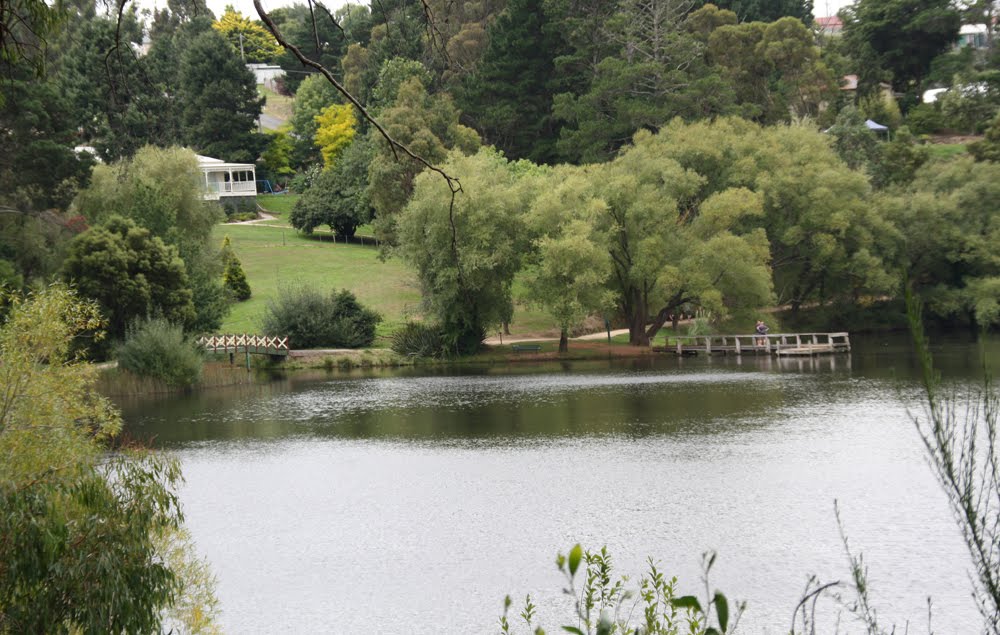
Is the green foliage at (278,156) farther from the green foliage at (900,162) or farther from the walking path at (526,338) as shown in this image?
the green foliage at (900,162)

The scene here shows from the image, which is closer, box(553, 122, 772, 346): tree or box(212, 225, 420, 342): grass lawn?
box(553, 122, 772, 346): tree

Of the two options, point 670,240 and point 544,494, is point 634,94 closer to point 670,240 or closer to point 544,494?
point 670,240

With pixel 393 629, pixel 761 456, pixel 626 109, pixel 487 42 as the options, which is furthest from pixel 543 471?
pixel 487 42

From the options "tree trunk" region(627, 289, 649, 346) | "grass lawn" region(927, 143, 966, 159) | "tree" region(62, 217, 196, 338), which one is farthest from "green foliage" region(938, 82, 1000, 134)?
"tree" region(62, 217, 196, 338)

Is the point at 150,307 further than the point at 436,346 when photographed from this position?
No

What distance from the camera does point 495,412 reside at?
115ft

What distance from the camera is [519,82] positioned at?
69250 mm

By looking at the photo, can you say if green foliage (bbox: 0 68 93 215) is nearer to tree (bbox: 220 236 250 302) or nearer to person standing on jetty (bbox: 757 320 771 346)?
tree (bbox: 220 236 250 302)

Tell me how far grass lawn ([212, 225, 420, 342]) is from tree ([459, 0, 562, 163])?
11591mm

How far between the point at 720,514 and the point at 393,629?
25.9ft

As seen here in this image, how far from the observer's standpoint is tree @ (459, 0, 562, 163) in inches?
2682

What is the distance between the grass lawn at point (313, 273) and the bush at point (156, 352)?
1085 centimetres

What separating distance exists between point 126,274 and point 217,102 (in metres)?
43.5

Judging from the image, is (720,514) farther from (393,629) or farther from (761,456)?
(393,629)
